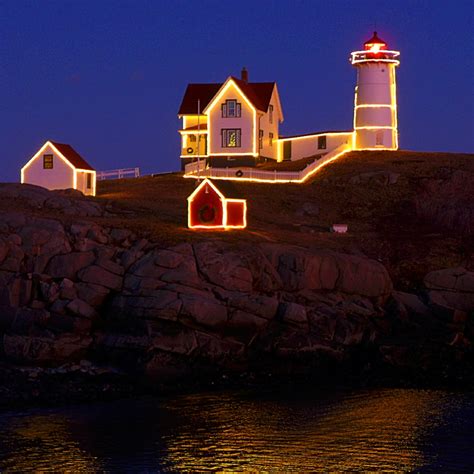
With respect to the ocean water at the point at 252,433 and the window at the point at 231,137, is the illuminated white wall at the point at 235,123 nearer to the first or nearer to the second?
the window at the point at 231,137

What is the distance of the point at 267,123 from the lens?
8462 centimetres

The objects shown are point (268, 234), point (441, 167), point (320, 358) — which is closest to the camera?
point (320, 358)

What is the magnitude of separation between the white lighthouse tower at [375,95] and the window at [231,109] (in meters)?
9.70

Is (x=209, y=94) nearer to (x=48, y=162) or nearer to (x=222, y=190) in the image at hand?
(x=48, y=162)

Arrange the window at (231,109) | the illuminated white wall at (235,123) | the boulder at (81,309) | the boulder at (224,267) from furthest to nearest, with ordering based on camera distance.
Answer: the window at (231,109)
the illuminated white wall at (235,123)
the boulder at (224,267)
the boulder at (81,309)

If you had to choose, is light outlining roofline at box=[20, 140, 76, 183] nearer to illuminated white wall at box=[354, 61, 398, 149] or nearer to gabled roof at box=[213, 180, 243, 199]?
gabled roof at box=[213, 180, 243, 199]

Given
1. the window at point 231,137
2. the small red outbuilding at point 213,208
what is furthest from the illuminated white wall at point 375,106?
the small red outbuilding at point 213,208

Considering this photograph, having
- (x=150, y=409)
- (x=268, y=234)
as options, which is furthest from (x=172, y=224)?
(x=150, y=409)

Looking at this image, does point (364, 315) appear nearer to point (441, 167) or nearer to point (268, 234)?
point (268, 234)

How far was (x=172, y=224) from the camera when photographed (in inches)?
2213

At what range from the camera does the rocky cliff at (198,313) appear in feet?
143

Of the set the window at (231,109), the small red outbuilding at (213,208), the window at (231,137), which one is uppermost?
the window at (231,109)

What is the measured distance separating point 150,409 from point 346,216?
3024cm

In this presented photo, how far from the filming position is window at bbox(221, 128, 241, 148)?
270 feet
